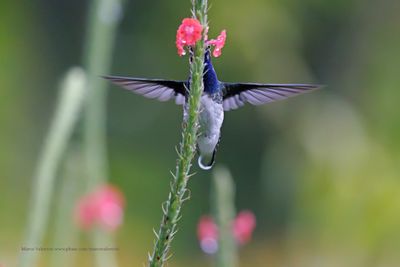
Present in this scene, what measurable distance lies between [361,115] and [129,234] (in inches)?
129

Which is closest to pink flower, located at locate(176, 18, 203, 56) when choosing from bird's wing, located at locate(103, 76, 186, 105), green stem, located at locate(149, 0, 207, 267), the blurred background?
green stem, located at locate(149, 0, 207, 267)

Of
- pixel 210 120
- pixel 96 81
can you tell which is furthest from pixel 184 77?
pixel 210 120

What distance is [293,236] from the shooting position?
5.21 metres

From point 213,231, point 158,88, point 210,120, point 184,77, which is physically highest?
point 184,77

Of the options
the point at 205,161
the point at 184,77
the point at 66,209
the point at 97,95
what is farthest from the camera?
the point at 184,77

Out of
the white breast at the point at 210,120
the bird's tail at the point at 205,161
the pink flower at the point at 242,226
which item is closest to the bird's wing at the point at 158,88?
the white breast at the point at 210,120

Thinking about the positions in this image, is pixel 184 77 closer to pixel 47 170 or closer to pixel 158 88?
pixel 158 88

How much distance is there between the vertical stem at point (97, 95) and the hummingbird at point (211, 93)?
61 cm

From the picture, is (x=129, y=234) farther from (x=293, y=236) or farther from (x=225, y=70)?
(x=293, y=236)

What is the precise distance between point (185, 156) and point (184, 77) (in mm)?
9010

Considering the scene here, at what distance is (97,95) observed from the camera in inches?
142

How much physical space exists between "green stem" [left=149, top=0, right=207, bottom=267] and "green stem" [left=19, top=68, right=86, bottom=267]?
66cm

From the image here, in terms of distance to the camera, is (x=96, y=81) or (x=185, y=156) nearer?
(x=185, y=156)

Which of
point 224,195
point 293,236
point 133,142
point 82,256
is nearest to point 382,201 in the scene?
point 293,236
